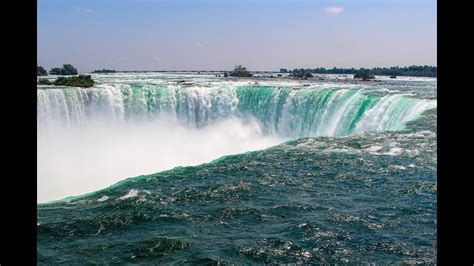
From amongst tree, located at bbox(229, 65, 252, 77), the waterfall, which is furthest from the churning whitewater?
tree, located at bbox(229, 65, 252, 77)

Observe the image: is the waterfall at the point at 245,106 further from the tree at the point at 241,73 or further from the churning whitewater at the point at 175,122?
the tree at the point at 241,73

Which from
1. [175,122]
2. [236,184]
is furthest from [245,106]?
[236,184]

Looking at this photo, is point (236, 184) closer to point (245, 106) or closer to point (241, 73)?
point (245, 106)

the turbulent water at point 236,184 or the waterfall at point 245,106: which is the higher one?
the waterfall at point 245,106

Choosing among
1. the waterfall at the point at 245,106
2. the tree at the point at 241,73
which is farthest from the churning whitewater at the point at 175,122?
the tree at the point at 241,73

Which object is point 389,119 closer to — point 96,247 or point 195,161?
point 195,161

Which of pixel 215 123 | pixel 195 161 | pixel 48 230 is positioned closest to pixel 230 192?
pixel 48 230

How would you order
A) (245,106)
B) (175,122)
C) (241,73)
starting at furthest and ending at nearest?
(241,73) → (245,106) → (175,122)

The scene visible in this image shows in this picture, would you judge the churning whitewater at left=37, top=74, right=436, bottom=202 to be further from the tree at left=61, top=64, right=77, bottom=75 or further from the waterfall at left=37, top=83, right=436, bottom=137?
the tree at left=61, top=64, right=77, bottom=75

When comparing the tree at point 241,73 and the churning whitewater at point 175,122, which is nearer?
the churning whitewater at point 175,122
